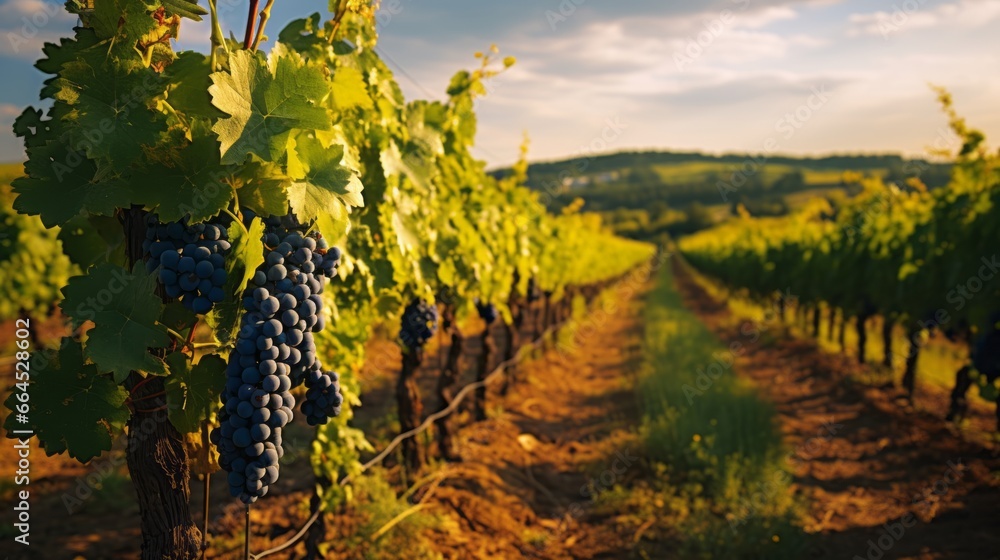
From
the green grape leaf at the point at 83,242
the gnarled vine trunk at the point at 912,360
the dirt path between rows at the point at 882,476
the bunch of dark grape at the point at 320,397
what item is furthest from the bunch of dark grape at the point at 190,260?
the gnarled vine trunk at the point at 912,360

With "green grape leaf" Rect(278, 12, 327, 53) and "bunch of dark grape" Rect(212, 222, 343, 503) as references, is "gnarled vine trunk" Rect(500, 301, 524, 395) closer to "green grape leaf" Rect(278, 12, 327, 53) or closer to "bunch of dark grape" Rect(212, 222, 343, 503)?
"green grape leaf" Rect(278, 12, 327, 53)

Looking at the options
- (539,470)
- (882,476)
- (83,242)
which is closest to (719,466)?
(539,470)

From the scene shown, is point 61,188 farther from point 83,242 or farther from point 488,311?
point 488,311

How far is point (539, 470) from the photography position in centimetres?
641

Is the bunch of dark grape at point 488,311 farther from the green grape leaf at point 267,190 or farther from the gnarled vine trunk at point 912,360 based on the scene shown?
the gnarled vine trunk at point 912,360

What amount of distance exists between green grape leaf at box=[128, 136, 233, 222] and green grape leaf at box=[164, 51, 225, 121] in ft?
0.32

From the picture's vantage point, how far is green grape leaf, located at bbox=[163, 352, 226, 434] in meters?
1.99

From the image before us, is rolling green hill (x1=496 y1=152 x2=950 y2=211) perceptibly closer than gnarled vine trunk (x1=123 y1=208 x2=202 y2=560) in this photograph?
No

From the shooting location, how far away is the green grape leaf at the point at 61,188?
183 centimetres

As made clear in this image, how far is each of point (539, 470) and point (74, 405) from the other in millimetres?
5006

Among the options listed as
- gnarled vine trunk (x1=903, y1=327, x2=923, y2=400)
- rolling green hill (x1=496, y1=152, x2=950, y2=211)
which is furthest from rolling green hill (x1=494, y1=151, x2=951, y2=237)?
gnarled vine trunk (x1=903, y1=327, x2=923, y2=400)

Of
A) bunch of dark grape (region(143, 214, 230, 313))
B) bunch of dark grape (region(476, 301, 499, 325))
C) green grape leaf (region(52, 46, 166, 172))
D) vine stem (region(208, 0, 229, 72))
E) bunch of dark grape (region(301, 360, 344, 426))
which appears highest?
vine stem (region(208, 0, 229, 72))

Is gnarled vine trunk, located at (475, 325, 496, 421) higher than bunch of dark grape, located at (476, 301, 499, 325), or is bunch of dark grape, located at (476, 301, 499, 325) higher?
bunch of dark grape, located at (476, 301, 499, 325)

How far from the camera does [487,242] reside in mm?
6266
